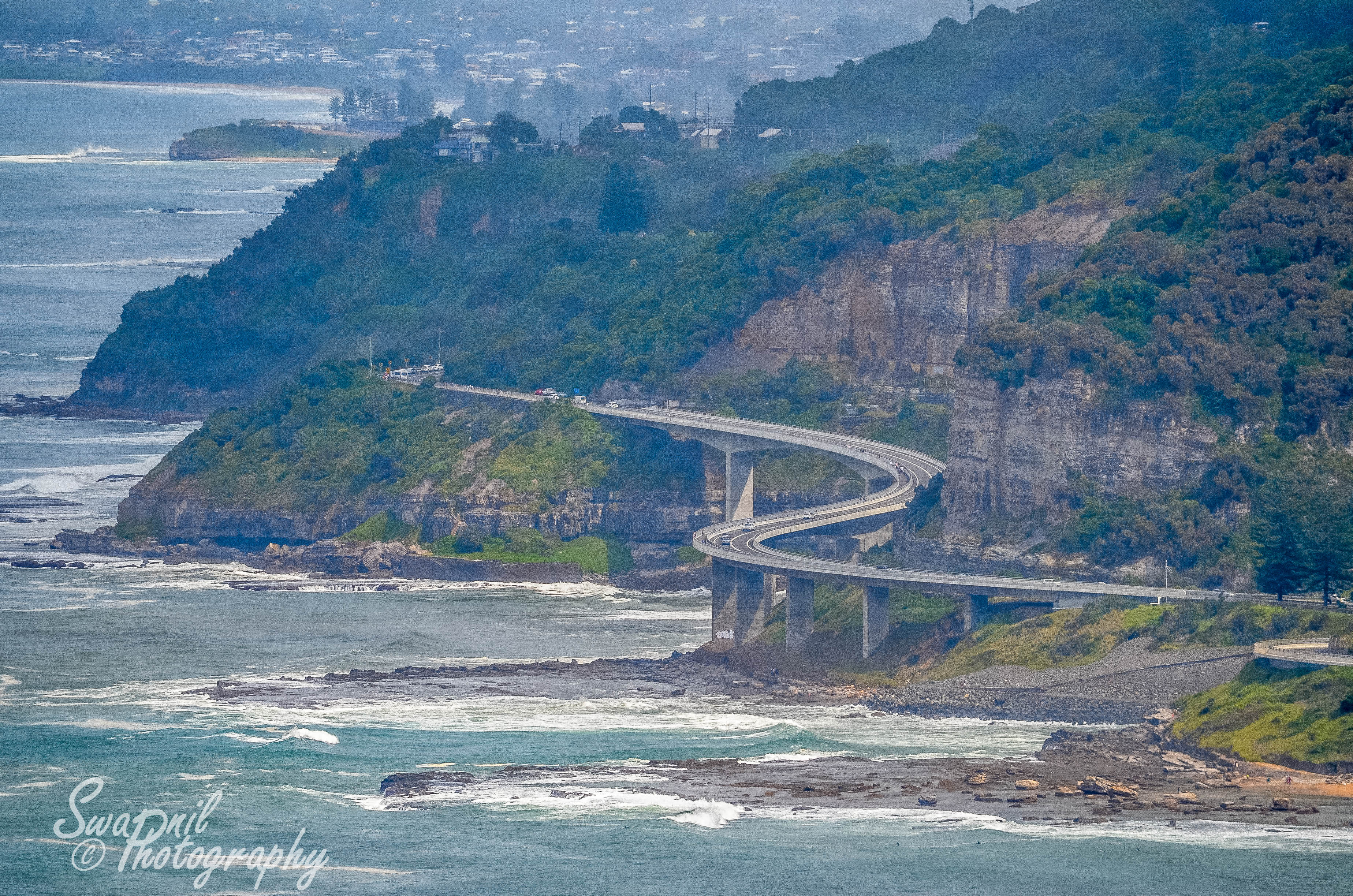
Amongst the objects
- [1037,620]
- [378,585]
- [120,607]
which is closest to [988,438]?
[1037,620]

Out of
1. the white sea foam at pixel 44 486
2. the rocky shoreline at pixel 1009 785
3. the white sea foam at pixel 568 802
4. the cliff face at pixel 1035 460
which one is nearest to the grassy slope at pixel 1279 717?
the rocky shoreline at pixel 1009 785

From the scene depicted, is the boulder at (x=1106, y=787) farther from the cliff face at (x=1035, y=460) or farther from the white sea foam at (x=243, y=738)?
the white sea foam at (x=243, y=738)

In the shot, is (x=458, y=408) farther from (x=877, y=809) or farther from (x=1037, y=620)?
(x=877, y=809)

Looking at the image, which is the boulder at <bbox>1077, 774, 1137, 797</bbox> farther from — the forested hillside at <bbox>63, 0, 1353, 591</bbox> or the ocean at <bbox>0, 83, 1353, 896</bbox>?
the forested hillside at <bbox>63, 0, 1353, 591</bbox>

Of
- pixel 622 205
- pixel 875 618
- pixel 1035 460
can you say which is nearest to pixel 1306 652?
pixel 875 618

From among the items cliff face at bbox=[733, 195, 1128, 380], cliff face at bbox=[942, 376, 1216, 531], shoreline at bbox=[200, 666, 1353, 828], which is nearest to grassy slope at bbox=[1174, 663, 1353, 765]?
shoreline at bbox=[200, 666, 1353, 828]

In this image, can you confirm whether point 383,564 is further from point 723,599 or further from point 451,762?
point 451,762
